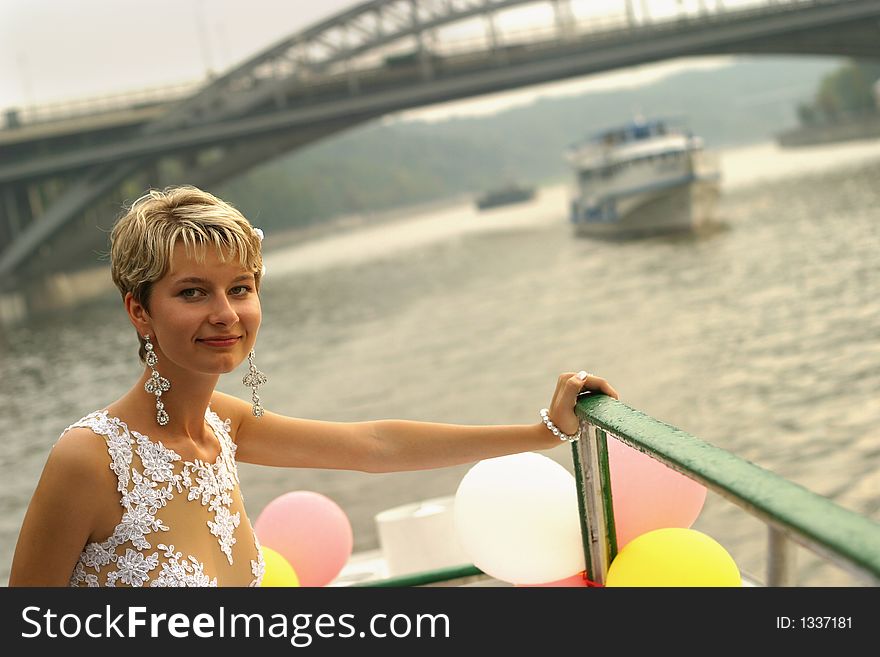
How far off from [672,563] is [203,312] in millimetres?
836

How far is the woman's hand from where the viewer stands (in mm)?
1612

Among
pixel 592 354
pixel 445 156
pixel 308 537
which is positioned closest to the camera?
pixel 308 537

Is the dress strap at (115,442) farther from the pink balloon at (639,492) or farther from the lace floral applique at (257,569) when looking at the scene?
the pink balloon at (639,492)

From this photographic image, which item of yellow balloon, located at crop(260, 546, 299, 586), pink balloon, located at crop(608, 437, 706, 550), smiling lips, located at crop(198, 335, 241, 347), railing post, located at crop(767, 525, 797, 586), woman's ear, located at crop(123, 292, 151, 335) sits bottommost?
railing post, located at crop(767, 525, 797, 586)

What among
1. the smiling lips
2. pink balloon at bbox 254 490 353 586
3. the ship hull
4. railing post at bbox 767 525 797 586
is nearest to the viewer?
railing post at bbox 767 525 797 586

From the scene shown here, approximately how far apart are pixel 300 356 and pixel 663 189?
55.0ft

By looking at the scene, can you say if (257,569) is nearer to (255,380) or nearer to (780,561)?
(255,380)

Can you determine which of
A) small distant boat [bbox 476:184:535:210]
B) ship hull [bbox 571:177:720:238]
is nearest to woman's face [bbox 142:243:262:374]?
ship hull [bbox 571:177:720:238]

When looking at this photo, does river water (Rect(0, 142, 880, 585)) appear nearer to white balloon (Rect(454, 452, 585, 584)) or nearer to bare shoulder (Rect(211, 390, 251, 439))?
white balloon (Rect(454, 452, 585, 584))

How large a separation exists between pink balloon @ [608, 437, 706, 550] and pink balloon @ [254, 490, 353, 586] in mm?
1381

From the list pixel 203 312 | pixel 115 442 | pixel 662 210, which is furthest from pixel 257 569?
pixel 662 210

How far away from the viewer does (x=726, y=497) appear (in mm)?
1079
